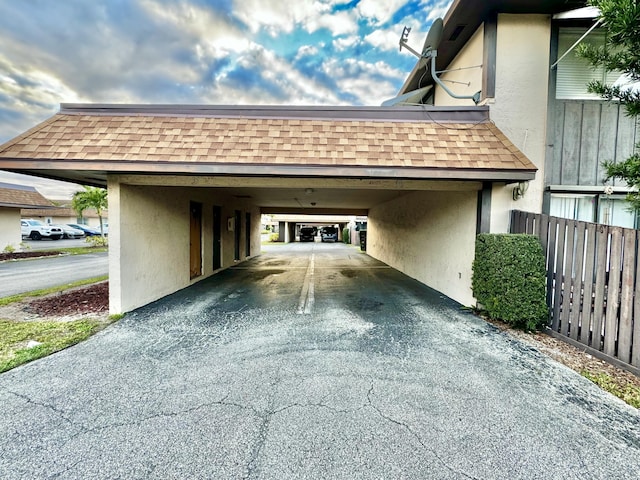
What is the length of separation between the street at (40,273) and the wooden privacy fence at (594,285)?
11.9m

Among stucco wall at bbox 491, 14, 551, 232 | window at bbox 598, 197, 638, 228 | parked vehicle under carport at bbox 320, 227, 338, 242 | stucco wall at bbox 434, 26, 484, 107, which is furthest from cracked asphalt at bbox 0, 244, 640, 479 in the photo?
parked vehicle under carport at bbox 320, 227, 338, 242

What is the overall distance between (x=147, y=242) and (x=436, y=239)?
7359 millimetres

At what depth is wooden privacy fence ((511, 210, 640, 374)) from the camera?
3.43 m

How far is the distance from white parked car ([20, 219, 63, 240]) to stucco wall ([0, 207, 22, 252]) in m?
13.3

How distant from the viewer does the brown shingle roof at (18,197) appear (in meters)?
16.3

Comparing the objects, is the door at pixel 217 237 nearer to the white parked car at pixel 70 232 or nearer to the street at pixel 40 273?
the street at pixel 40 273

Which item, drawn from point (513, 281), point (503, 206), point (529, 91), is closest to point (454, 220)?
point (503, 206)

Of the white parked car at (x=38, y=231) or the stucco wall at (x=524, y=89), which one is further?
the white parked car at (x=38, y=231)

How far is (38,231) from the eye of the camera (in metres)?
27.1

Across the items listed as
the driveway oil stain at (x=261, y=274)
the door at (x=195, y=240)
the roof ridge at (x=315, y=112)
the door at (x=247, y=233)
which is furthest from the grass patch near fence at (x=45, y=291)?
the door at (x=247, y=233)

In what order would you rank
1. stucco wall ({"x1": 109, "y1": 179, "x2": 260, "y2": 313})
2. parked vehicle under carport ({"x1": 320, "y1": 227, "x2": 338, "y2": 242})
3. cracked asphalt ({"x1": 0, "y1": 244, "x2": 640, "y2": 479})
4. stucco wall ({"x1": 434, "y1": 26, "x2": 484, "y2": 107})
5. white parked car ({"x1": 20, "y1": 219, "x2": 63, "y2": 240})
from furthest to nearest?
parked vehicle under carport ({"x1": 320, "y1": 227, "x2": 338, "y2": 242}) < white parked car ({"x1": 20, "y1": 219, "x2": 63, "y2": 240}) < stucco wall ({"x1": 434, "y1": 26, "x2": 484, "y2": 107}) < stucco wall ({"x1": 109, "y1": 179, "x2": 260, "y2": 313}) < cracked asphalt ({"x1": 0, "y1": 244, "x2": 640, "y2": 479})

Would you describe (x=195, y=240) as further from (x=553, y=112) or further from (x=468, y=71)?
(x=553, y=112)

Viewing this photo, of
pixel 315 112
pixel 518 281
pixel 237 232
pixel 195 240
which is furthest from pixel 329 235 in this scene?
pixel 518 281

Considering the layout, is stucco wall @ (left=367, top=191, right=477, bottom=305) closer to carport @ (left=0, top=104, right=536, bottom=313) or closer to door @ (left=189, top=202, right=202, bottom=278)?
carport @ (left=0, top=104, right=536, bottom=313)
